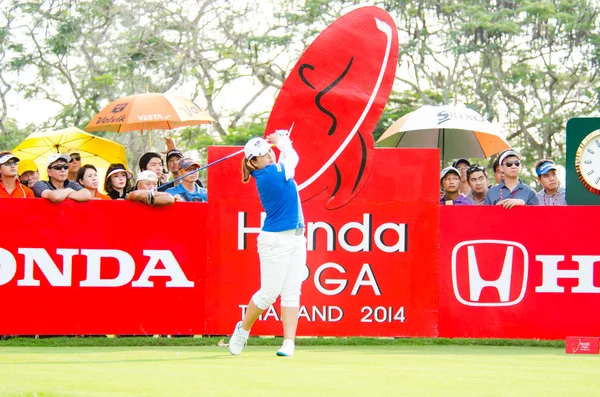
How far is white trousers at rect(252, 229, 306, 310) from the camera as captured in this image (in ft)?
28.2

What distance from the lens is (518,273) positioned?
10.2 meters

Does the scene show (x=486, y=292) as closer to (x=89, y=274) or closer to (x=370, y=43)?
(x=370, y=43)

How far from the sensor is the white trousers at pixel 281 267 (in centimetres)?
861

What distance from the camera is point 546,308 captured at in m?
10.2

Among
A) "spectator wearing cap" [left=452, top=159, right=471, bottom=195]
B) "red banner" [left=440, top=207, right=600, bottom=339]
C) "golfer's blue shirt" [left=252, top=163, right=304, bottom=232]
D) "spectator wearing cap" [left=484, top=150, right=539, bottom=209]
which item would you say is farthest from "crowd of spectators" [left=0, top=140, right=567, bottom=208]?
"golfer's blue shirt" [left=252, top=163, right=304, bottom=232]

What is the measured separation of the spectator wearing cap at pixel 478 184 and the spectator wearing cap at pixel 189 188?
272cm

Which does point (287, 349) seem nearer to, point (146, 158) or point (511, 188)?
point (511, 188)

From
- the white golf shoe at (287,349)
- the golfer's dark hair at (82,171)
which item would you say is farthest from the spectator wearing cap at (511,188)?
the golfer's dark hair at (82,171)

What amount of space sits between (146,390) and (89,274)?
164 inches

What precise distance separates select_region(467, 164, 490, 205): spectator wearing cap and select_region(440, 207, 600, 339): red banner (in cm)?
89

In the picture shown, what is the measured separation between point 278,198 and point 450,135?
4.94 meters

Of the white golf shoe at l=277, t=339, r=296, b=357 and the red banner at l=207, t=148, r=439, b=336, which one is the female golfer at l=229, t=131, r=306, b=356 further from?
the red banner at l=207, t=148, r=439, b=336

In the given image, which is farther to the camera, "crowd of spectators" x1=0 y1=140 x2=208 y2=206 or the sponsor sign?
"crowd of spectators" x1=0 y1=140 x2=208 y2=206

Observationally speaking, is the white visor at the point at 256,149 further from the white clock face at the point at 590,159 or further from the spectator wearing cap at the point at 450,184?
the white clock face at the point at 590,159
